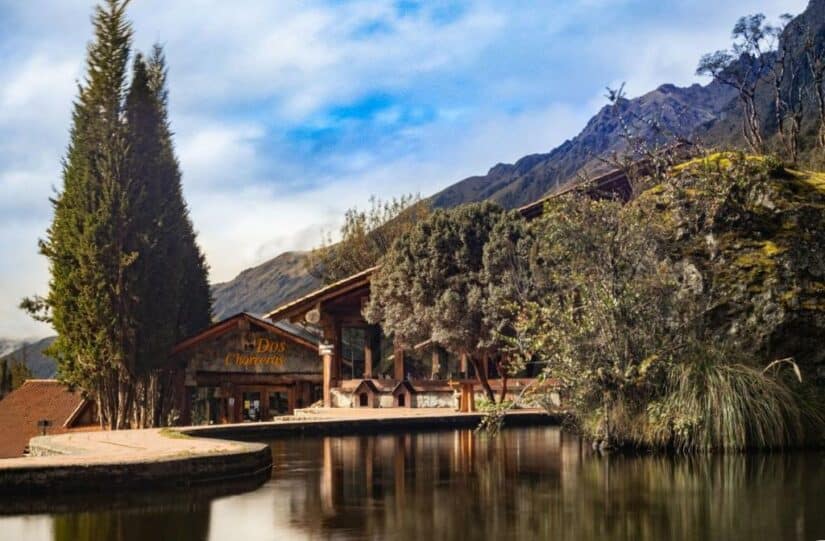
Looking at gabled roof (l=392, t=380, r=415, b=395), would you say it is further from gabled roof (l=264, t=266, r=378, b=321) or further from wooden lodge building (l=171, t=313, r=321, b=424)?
wooden lodge building (l=171, t=313, r=321, b=424)

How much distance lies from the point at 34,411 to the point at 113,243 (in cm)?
832

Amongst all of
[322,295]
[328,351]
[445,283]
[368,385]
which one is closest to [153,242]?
Answer: [322,295]

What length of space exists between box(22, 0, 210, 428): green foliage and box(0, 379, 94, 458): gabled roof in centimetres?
339

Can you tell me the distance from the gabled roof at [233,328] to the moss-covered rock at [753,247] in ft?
62.1

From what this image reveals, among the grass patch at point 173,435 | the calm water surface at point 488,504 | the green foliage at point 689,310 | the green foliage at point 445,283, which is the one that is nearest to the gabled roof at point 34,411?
the green foliage at point 445,283

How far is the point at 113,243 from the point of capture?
2897cm

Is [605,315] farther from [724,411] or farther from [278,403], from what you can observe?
[278,403]

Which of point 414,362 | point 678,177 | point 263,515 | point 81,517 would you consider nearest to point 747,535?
point 263,515

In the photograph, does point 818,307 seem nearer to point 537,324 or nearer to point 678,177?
point 678,177

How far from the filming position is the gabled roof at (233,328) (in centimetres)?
Result: 3178

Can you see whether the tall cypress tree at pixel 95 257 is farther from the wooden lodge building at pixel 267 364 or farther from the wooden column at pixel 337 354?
the wooden column at pixel 337 354

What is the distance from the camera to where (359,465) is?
43.2 ft

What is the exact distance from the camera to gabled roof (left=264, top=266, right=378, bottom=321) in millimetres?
28969

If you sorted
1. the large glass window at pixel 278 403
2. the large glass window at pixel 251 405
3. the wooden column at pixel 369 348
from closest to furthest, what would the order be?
the wooden column at pixel 369 348 < the large glass window at pixel 251 405 < the large glass window at pixel 278 403
